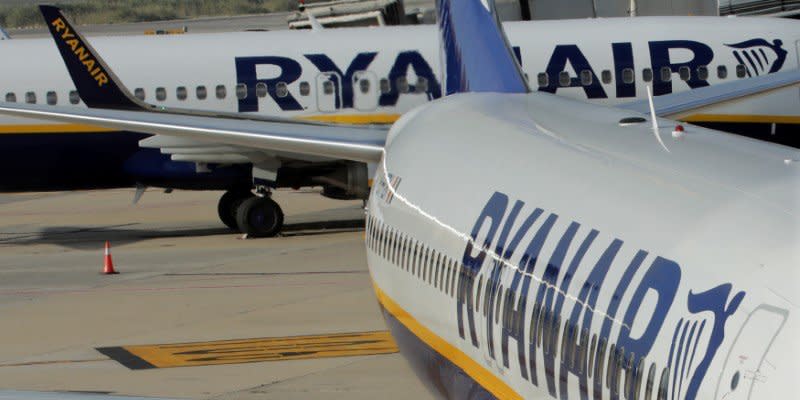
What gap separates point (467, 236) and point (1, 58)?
19231 mm

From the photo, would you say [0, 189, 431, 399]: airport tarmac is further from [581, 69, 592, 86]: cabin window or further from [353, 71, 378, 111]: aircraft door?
[581, 69, 592, 86]: cabin window

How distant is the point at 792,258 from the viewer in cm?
552

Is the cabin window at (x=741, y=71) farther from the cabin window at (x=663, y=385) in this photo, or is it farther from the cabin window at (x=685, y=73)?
the cabin window at (x=663, y=385)

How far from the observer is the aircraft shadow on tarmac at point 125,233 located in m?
27.8

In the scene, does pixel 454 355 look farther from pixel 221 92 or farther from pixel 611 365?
pixel 221 92

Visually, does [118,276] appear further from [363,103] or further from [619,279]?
[619,279]

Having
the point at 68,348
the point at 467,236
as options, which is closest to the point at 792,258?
the point at 467,236

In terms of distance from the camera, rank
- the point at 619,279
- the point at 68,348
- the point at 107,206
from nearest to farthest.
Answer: the point at 619,279
the point at 68,348
the point at 107,206

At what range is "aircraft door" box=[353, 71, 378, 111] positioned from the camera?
89.2 ft

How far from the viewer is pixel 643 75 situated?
2717cm

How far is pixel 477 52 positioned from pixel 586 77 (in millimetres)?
12965

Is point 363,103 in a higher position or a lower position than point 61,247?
higher

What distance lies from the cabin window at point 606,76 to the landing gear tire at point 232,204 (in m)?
6.61

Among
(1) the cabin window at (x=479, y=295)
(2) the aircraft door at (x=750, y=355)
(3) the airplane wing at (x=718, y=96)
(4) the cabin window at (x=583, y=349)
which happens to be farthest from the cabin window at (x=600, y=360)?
(3) the airplane wing at (x=718, y=96)
